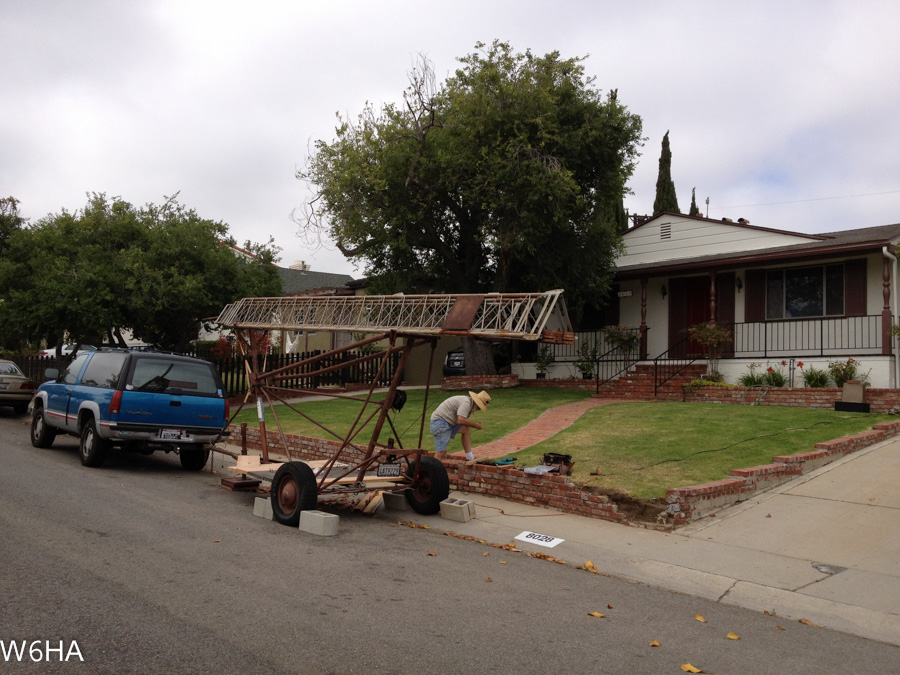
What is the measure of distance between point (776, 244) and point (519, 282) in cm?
693

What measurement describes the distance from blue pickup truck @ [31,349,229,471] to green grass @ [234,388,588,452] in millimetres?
2786

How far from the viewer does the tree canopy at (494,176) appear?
17922mm

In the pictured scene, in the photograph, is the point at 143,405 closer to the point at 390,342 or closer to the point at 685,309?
the point at 390,342

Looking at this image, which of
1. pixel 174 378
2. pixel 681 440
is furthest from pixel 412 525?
pixel 174 378

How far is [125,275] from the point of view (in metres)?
18.9

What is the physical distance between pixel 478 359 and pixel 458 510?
12.8 metres

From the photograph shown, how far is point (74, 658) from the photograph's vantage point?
4.21 metres

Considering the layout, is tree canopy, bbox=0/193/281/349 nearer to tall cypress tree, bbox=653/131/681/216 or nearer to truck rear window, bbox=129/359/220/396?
truck rear window, bbox=129/359/220/396

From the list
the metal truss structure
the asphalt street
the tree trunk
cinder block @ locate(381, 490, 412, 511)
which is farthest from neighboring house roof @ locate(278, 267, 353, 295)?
the asphalt street

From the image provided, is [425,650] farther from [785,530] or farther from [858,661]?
[785,530]

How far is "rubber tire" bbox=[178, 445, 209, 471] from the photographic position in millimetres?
12078

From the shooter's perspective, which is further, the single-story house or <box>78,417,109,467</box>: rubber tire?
the single-story house

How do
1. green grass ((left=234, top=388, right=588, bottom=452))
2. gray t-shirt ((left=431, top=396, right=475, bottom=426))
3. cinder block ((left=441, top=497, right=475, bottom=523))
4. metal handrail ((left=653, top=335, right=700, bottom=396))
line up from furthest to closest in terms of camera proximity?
metal handrail ((left=653, top=335, right=700, bottom=396)) < green grass ((left=234, top=388, right=588, bottom=452)) < gray t-shirt ((left=431, top=396, right=475, bottom=426)) < cinder block ((left=441, top=497, right=475, bottom=523))

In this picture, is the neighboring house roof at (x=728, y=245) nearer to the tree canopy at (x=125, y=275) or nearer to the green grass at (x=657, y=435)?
the green grass at (x=657, y=435)
